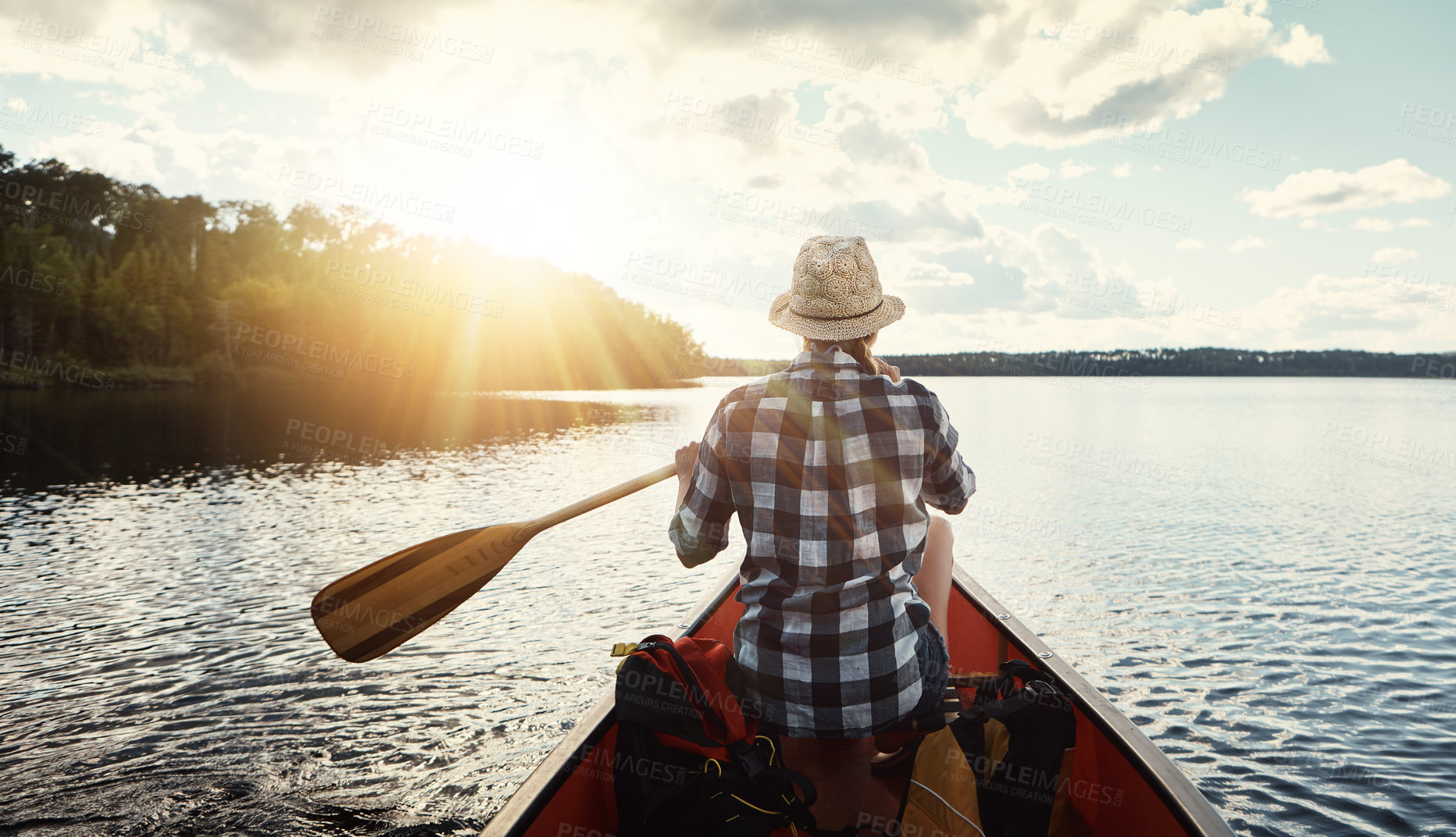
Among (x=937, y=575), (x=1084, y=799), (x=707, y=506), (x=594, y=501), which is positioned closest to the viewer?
(x=707, y=506)

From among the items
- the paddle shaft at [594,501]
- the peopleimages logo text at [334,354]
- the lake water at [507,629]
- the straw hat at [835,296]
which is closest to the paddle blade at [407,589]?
the paddle shaft at [594,501]

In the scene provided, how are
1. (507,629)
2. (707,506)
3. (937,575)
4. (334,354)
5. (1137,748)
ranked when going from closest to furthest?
(707,506)
(1137,748)
(937,575)
(507,629)
(334,354)

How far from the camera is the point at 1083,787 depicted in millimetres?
2740

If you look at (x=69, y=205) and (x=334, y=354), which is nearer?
(x=69, y=205)

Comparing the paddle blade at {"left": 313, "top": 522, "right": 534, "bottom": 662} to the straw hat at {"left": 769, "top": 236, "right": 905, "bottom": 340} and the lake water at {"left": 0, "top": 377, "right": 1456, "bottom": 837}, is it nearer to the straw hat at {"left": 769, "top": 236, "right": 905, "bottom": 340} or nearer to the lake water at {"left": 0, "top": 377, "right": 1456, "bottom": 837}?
the lake water at {"left": 0, "top": 377, "right": 1456, "bottom": 837}

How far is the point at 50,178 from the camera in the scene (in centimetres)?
6181

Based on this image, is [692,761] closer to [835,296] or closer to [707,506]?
[707,506]

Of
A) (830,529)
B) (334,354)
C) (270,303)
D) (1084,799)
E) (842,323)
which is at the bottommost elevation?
(1084,799)

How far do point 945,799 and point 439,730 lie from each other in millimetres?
4104

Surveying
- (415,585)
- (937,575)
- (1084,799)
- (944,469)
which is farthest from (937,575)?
(415,585)

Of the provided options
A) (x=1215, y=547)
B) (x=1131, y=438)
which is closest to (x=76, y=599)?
(x=1215, y=547)

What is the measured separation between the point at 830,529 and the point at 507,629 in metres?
6.05

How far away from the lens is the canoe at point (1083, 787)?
206 cm

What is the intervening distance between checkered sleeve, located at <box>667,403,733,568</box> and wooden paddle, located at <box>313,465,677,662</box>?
30.3 inches
